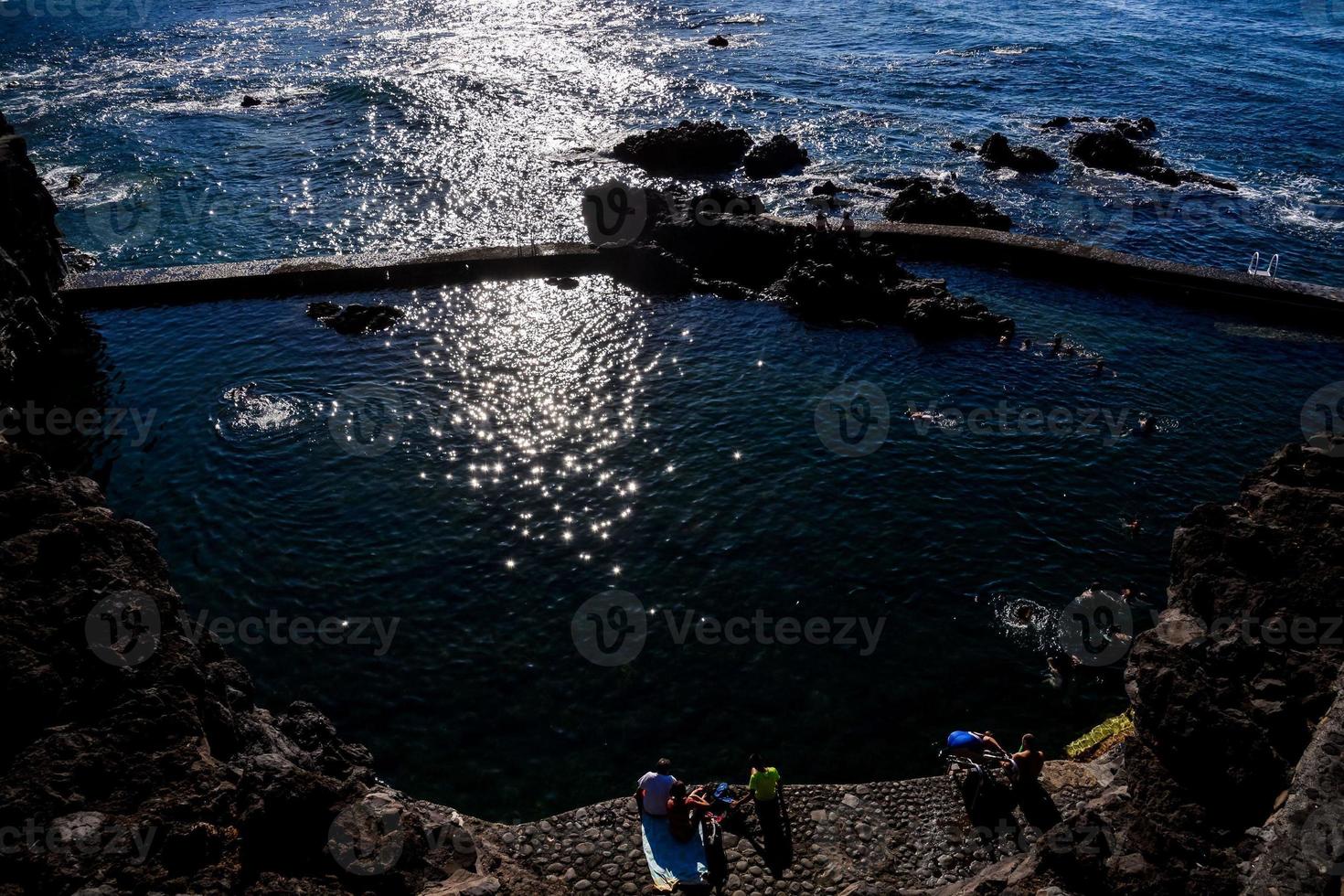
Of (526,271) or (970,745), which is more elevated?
(526,271)

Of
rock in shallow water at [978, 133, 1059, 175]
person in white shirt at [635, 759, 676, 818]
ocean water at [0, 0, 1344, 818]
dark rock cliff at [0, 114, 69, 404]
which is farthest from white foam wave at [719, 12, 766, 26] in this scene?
person in white shirt at [635, 759, 676, 818]

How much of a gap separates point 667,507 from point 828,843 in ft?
36.9

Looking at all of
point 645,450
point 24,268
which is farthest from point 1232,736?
point 24,268

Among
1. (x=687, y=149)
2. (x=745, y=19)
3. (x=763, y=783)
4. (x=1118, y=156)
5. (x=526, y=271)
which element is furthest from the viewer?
(x=745, y=19)

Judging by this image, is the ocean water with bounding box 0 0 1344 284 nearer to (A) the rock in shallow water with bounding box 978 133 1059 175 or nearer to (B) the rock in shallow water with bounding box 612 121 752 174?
(A) the rock in shallow water with bounding box 978 133 1059 175

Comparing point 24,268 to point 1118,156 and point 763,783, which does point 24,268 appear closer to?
point 763,783

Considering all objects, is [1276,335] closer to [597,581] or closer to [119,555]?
[597,581]

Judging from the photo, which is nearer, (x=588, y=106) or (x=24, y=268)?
(x=24, y=268)

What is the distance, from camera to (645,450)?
2761cm

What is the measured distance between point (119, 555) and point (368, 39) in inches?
3236

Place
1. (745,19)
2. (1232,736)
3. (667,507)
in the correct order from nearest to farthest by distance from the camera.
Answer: (1232,736) < (667,507) < (745,19)

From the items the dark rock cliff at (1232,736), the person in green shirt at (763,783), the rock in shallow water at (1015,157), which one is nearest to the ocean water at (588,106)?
the rock in shallow water at (1015,157)

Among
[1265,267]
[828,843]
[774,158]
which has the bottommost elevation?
[828,843]

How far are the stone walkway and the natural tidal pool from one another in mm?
1081
